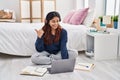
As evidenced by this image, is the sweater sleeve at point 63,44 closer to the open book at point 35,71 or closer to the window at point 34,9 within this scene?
the open book at point 35,71

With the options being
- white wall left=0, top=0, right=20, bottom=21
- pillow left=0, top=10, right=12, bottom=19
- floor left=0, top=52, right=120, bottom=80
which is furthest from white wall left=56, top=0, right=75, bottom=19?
floor left=0, top=52, right=120, bottom=80

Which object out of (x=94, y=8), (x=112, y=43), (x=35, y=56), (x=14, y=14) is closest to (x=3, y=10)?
(x=14, y=14)

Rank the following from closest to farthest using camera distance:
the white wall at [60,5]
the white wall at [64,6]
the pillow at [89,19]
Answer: the pillow at [89,19] < the white wall at [60,5] < the white wall at [64,6]

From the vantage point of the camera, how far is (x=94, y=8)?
3688 mm

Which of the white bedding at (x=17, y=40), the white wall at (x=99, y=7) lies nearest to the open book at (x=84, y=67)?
the white bedding at (x=17, y=40)

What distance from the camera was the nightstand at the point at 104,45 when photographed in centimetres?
288

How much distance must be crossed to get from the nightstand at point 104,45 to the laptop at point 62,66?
80 cm

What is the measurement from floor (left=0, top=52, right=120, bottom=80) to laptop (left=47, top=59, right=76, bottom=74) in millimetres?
50

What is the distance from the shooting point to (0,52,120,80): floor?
2.09 meters

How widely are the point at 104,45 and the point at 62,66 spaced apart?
1.01m

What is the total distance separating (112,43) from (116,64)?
0.41m

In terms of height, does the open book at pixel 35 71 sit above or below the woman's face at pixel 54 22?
below

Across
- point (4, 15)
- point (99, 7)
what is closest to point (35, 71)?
point (99, 7)

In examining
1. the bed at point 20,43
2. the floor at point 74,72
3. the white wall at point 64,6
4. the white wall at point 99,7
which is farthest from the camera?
the white wall at point 64,6
